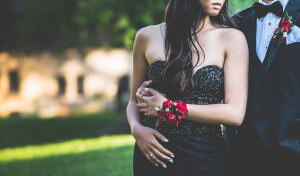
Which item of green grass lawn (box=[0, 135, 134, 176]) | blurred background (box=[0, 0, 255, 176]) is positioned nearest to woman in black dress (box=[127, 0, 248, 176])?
blurred background (box=[0, 0, 255, 176])

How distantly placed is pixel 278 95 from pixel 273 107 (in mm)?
99

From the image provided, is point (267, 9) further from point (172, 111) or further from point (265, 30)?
point (172, 111)

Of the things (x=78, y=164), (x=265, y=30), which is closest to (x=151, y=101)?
(x=265, y=30)

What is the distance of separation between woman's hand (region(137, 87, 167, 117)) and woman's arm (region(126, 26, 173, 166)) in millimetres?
130

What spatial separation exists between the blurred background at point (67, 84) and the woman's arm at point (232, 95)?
2.37 ft

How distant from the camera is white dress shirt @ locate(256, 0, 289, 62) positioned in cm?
282

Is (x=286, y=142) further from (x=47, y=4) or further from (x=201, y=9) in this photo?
(x=47, y=4)

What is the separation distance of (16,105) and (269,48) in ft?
92.3

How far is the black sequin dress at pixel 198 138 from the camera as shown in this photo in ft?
8.11

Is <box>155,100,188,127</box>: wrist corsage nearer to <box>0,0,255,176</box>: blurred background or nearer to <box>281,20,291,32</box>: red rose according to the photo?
<box>281,20,291,32</box>: red rose

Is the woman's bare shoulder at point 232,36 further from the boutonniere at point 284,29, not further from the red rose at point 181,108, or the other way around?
the red rose at point 181,108

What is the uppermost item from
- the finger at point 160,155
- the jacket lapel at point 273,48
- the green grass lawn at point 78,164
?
the jacket lapel at point 273,48

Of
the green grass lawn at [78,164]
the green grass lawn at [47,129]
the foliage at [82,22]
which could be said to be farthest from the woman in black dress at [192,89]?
the green grass lawn at [47,129]

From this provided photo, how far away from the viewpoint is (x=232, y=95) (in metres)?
2.40
